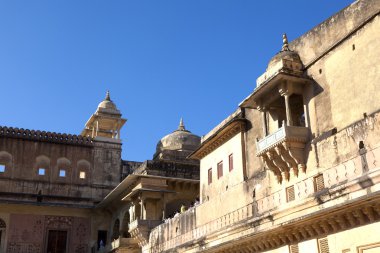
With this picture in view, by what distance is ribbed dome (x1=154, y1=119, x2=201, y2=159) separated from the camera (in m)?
28.5

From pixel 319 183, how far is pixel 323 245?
1.58 m

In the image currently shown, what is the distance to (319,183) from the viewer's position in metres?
12.8

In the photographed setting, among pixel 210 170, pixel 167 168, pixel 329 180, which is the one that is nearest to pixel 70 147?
pixel 167 168

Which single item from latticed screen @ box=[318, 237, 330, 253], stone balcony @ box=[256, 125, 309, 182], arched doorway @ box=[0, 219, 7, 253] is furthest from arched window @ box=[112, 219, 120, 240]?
latticed screen @ box=[318, 237, 330, 253]

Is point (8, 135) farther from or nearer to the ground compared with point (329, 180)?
farther from the ground

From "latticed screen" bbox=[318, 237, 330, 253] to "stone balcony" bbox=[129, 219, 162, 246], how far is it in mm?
11623

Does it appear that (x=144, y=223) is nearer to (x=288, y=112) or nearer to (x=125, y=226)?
(x=125, y=226)

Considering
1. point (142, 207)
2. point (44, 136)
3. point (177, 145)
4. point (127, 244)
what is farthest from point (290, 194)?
point (44, 136)

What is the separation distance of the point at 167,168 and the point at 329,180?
14.0 metres

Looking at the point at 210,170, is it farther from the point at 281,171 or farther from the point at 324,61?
the point at 324,61

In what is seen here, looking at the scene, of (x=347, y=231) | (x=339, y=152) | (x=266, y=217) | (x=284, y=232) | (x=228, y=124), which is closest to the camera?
(x=347, y=231)

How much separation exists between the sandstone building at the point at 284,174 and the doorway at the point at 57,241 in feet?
0.42

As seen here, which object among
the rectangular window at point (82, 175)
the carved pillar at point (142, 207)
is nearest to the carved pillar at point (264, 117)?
the carved pillar at point (142, 207)

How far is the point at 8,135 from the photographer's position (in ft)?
95.9
